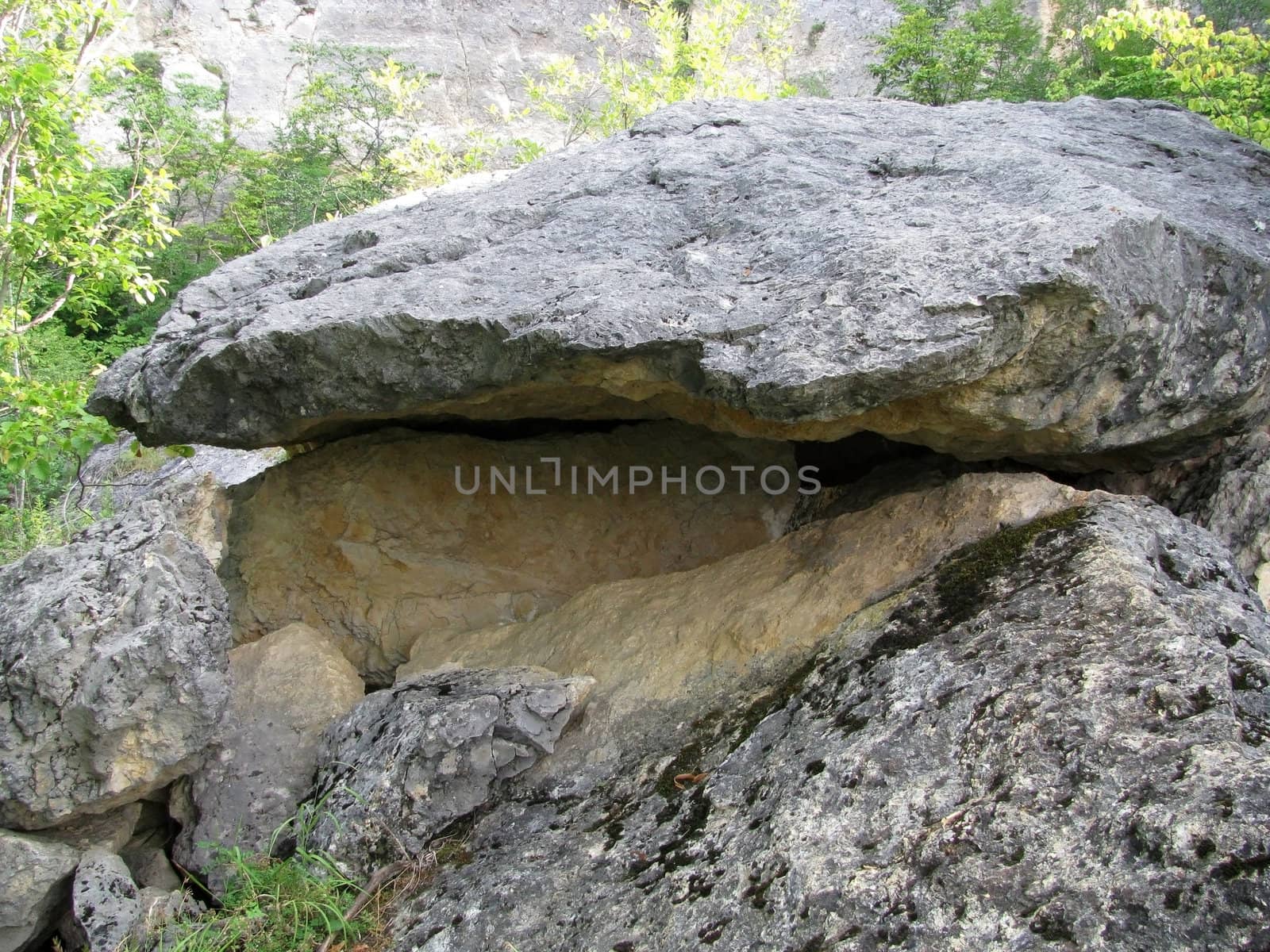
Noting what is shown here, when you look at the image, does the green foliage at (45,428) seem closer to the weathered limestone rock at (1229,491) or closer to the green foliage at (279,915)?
the green foliage at (279,915)

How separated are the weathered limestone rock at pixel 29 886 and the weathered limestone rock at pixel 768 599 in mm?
1536

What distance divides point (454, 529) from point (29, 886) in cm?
199

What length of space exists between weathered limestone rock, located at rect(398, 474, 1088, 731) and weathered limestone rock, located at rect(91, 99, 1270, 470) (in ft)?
0.84

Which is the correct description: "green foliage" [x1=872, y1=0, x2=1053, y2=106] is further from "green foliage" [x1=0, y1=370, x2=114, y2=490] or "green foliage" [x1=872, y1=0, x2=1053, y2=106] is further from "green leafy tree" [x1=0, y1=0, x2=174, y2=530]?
"green foliage" [x1=0, y1=370, x2=114, y2=490]

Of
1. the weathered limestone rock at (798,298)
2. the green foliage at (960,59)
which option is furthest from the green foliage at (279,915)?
the green foliage at (960,59)

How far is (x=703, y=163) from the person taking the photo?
3469 millimetres

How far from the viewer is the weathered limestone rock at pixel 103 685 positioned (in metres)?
2.76

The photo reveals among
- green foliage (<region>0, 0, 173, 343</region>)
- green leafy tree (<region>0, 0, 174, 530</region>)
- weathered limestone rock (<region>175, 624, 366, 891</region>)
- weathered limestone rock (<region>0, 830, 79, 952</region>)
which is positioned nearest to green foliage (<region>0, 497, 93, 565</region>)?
green leafy tree (<region>0, 0, 174, 530</region>)

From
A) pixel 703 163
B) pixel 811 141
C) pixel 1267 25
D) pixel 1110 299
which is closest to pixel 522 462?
pixel 703 163

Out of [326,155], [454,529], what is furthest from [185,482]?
[326,155]

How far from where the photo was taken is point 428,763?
2799 mm

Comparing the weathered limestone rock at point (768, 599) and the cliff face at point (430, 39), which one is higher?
the cliff face at point (430, 39)

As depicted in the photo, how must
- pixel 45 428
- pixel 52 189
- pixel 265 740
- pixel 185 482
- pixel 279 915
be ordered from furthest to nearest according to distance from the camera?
1. pixel 52 189
2. pixel 185 482
3. pixel 45 428
4. pixel 265 740
5. pixel 279 915

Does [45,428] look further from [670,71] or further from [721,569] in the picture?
[670,71]
